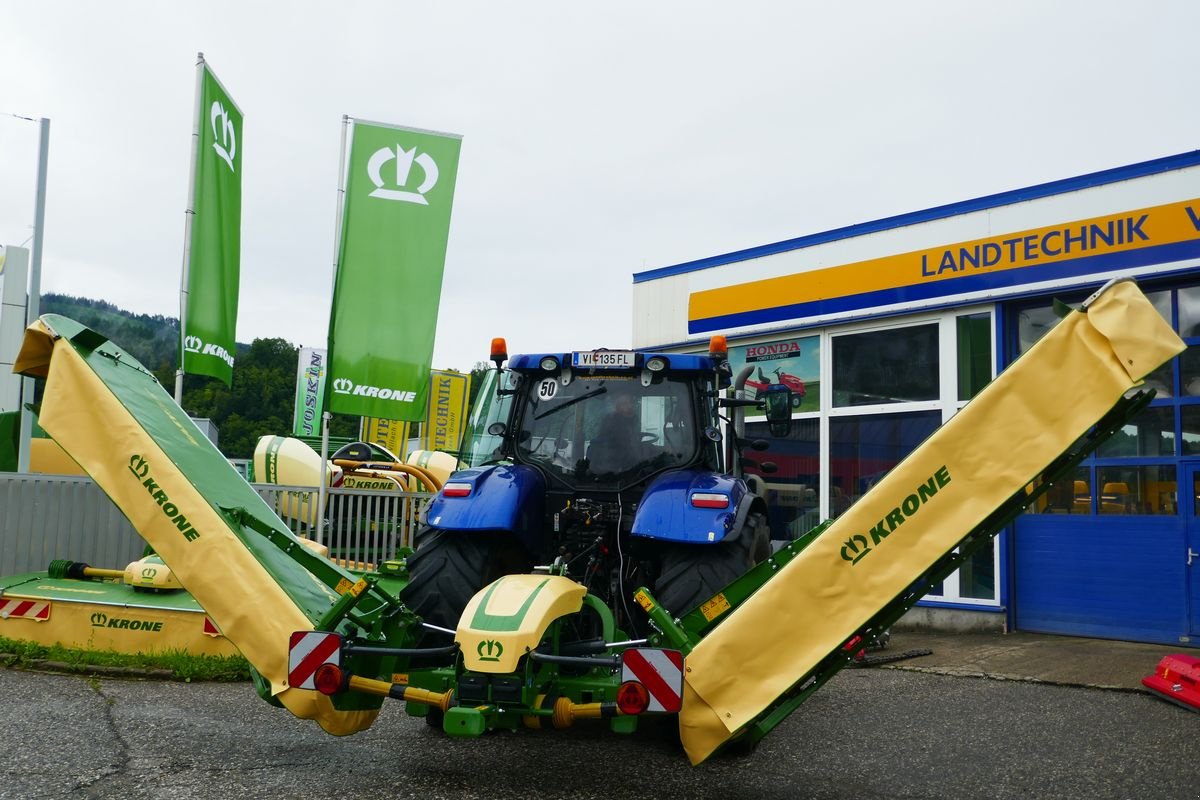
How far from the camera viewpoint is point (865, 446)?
1166cm

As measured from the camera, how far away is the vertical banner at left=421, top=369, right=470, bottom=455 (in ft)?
76.9

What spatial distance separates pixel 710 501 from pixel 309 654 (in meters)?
2.02

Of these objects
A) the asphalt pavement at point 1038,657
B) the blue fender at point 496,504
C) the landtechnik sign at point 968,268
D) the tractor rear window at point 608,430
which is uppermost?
the landtechnik sign at point 968,268

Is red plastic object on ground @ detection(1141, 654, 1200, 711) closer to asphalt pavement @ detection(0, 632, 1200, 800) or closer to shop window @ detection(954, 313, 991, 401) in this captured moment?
asphalt pavement @ detection(0, 632, 1200, 800)

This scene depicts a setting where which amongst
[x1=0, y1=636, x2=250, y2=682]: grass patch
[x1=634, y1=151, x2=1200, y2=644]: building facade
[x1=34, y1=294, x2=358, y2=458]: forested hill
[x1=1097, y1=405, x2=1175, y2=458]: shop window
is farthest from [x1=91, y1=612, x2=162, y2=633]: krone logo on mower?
[x1=34, y1=294, x2=358, y2=458]: forested hill

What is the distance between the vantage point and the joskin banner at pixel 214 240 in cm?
942

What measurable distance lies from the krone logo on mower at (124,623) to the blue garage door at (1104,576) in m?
8.42

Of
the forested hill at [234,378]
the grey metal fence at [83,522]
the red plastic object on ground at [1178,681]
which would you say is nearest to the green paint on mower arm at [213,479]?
the grey metal fence at [83,522]


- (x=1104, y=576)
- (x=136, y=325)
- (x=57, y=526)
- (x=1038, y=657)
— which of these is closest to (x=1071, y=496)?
(x=1104, y=576)

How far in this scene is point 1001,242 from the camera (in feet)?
34.2

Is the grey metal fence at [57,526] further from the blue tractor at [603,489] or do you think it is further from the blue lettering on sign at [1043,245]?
the blue lettering on sign at [1043,245]

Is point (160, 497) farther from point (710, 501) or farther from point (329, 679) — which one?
point (710, 501)

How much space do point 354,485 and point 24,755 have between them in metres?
7.02

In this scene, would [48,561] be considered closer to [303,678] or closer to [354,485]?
[354,485]
